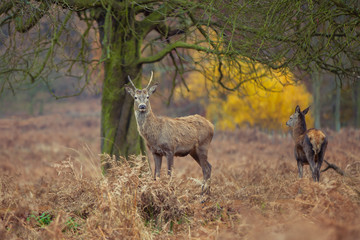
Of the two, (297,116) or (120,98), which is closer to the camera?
(297,116)

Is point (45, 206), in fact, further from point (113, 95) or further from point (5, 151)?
point (5, 151)

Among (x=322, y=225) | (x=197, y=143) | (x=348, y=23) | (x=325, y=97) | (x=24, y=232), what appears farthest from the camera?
(x=325, y=97)

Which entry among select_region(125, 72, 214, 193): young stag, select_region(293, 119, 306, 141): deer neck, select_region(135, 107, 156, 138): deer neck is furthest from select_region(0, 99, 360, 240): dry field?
select_region(135, 107, 156, 138): deer neck

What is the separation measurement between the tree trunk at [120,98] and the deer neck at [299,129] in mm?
4386

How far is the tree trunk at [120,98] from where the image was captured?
11648mm

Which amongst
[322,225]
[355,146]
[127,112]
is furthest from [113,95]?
[355,146]

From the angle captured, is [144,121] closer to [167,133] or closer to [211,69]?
[167,133]

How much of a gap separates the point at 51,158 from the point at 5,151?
330 centimetres

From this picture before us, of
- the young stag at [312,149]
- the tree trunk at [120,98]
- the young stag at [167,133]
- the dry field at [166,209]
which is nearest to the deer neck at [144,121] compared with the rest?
the young stag at [167,133]

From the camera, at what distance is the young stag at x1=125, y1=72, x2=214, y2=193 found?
8742mm

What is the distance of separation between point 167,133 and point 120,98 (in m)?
3.28

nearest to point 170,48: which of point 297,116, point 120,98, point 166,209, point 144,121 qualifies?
point 120,98

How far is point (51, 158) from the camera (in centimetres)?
2275

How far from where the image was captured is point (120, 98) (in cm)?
1183
